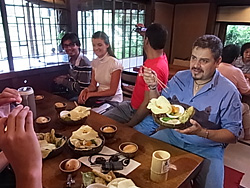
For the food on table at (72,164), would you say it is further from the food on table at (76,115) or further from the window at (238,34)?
the window at (238,34)

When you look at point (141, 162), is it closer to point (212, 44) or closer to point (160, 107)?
point (160, 107)

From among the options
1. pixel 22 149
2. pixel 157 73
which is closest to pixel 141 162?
pixel 22 149

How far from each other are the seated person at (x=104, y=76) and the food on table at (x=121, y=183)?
1.30 metres

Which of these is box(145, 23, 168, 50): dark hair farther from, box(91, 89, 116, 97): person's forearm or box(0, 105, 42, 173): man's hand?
box(0, 105, 42, 173): man's hand

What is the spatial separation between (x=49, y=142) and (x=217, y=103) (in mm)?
1048

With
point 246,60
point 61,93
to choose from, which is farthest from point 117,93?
point 246,60

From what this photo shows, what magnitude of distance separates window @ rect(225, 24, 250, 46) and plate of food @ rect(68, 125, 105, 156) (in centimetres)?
444

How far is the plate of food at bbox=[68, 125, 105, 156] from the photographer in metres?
1.05

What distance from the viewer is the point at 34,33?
259cm

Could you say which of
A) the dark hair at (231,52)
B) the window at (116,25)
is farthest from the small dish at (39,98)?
the dark hair at (231,52)

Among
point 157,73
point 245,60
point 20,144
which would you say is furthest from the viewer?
point 245,60

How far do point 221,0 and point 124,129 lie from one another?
13.8 ft

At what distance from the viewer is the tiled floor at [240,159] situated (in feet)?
6.58

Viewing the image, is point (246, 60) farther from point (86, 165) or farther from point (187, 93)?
point (86, 165)
